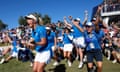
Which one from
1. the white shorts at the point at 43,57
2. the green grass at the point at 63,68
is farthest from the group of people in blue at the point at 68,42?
the green grass at the point at 63,68

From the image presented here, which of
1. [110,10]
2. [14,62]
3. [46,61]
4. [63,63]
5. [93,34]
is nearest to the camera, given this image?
[46,61]

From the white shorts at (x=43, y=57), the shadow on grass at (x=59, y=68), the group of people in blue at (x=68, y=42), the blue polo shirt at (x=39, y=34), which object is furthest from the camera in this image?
the shadow on grass at (x=59, y=68)

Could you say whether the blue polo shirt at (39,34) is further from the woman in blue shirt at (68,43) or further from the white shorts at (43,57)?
the woman in blue shirt at (68,43)

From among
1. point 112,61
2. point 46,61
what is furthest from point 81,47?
point 46,61

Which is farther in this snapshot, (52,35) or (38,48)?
(52,35)

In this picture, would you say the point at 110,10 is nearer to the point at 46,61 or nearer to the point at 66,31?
the point at 66,31

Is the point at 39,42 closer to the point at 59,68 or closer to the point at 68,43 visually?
the point at 59,68

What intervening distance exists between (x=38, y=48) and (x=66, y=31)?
610 cm

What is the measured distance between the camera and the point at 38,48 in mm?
7082

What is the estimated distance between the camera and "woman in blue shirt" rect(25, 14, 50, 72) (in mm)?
6750

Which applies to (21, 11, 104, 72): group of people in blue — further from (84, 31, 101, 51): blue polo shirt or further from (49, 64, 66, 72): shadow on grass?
(49, 64, 66, 72): shadow on grass

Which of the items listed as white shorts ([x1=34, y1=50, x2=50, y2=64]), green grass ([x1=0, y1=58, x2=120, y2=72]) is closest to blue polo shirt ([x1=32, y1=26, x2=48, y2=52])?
white shorts ([x1=34, y1=50, x2=50, y2=64])

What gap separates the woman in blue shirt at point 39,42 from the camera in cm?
675

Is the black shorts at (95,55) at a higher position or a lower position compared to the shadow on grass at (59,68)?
higher
